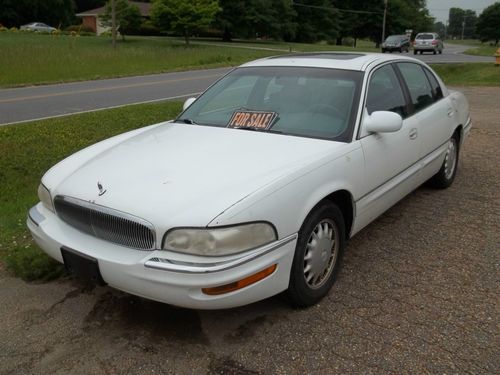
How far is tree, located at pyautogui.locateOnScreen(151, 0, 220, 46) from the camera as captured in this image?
4212 centimetres

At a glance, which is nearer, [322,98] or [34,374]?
[34,374]

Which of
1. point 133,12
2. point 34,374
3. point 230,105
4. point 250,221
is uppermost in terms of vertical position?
point 133,12

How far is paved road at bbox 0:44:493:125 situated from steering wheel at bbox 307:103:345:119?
7.78 meters

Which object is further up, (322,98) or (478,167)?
(322,98)

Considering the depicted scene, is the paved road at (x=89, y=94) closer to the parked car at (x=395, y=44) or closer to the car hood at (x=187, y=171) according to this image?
the car hood at (x=187, y=171)

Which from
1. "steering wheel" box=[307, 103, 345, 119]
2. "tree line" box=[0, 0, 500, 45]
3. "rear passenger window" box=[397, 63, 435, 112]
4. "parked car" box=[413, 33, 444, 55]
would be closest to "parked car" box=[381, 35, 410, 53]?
"parked car" box=[413, 33, 444, 55]

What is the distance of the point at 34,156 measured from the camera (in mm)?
6371

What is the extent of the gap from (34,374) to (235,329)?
1.09 m

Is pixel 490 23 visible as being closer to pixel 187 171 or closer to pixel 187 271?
pixel 187 171

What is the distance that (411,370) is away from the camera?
8.39 ft

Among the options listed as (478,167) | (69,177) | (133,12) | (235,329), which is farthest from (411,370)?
(133,12)

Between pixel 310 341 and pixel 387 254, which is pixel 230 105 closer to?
pixel 387 254

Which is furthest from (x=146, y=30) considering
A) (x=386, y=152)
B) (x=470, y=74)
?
(x=386, y=152)

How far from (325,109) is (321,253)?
3.68ft
